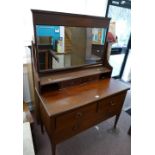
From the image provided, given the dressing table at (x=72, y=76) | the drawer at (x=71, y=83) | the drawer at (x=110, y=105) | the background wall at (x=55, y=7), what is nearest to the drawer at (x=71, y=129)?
the dressing table at (x=72, y=76)

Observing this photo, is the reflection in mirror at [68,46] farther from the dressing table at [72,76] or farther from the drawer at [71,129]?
the drawer at [71,129]

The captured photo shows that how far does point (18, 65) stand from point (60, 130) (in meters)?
0.87

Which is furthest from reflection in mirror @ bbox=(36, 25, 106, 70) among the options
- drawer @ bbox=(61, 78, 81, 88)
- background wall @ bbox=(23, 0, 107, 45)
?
background wall @ bbox=(23, 0, 107, 45)

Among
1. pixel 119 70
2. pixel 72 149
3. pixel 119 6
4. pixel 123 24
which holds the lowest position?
pixel 72 149

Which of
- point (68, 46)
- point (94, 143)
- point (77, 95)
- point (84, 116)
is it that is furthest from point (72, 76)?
point (94, 143)

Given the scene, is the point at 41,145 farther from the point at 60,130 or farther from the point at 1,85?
the point at 1,85

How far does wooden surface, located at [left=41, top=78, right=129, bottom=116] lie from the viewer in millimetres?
1096

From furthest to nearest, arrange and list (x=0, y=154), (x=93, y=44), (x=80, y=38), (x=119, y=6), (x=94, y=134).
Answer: (x=119, y=6), (x=94, y=134), (x=93, y=44), (x=80, y=38), (x=0, y=154)

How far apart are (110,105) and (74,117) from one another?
20.5 inches

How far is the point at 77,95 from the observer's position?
1288 millimetres

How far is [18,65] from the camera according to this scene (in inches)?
18.6

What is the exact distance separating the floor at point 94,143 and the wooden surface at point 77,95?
75 centimetres

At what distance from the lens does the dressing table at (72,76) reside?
3.72ft
